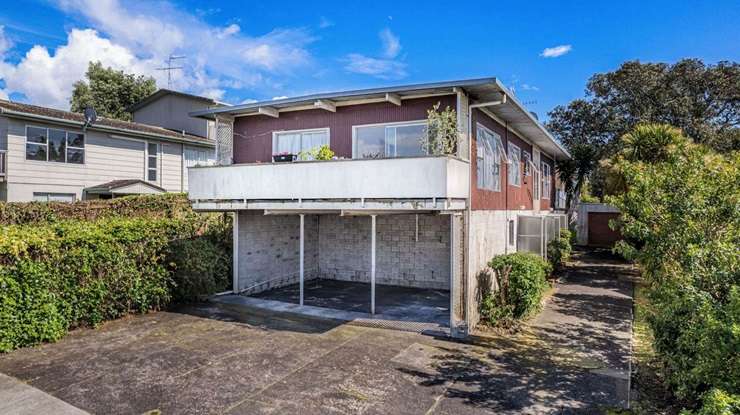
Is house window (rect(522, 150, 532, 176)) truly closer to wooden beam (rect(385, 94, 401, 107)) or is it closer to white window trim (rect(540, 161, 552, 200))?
white window trim (rect(540, 161, 552, 200))

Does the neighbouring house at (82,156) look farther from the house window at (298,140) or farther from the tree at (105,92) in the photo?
the tree at (105,92)

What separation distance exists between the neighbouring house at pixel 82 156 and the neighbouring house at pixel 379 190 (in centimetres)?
894

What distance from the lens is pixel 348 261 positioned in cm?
1434

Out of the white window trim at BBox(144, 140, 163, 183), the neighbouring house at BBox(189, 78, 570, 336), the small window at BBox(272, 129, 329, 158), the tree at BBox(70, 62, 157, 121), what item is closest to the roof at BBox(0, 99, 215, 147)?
the white window trim at BBox(144, 140, 163, 183)

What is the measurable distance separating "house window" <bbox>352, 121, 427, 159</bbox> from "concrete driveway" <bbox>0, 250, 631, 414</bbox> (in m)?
4.32

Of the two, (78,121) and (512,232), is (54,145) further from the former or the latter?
(512,232)

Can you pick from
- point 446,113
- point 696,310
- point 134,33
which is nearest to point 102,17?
point 134,33

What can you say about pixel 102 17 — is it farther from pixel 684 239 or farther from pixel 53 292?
pixel 684 239

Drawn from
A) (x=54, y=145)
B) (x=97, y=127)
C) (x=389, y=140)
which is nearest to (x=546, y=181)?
(x=389, y=140)

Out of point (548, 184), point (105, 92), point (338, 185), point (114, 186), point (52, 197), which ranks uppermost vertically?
point (105, 92)

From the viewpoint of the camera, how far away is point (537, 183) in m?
18.5

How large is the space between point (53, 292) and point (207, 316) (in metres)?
3.02

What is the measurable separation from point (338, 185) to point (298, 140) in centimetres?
371

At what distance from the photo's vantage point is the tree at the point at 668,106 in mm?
25578
